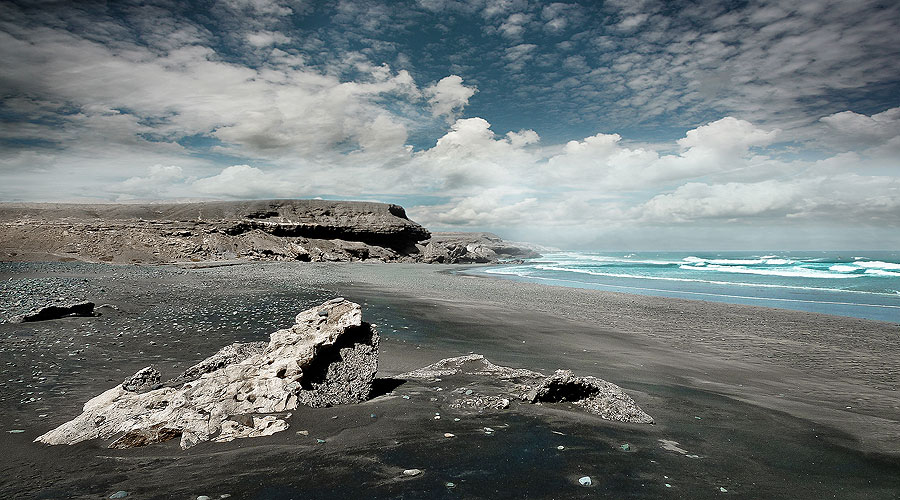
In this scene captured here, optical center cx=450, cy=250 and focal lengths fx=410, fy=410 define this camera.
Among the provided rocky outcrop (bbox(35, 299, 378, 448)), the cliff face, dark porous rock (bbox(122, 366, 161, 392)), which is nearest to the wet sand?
rocky outcrop (bbox(35, 299, 378, 448))

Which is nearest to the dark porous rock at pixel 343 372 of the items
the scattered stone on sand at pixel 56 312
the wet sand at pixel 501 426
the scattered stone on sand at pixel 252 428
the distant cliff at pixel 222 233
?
the wet sand at pixel 501 426

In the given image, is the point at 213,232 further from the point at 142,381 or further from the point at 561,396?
the point at 561,396

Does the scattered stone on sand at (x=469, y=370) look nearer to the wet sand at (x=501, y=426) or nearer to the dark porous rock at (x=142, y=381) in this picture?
the wet sand at (x=501, y=426)

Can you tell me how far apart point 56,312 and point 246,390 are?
9.40 meters

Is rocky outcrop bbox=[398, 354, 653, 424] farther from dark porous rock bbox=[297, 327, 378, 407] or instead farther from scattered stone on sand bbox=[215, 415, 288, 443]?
scattered stone on sand bbox=[215, 415, 288, 443]

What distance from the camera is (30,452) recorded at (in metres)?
4.14

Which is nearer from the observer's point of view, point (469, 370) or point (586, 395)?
point (586, 395)

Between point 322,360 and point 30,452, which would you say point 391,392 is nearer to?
point 322,360

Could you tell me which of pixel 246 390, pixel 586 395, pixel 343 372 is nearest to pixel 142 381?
pixel 246 390

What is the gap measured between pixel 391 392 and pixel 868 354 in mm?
13428

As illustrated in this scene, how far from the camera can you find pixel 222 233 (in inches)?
2010

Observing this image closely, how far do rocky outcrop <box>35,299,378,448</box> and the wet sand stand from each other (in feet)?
0.69

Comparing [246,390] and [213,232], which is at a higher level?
[213,232]

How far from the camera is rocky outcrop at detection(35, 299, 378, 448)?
4.51m
